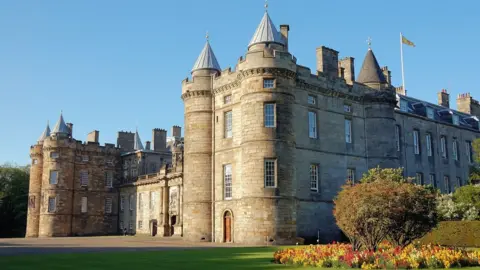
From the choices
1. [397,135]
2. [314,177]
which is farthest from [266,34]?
[397,135]

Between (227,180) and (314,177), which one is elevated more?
(314,177)

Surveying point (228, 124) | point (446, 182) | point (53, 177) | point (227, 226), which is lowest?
point (227, 226)

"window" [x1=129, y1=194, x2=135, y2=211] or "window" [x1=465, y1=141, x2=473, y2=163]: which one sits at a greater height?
"window" [x1=465, y1=141, x2=473, y2=163]

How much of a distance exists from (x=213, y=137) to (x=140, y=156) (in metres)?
24.9

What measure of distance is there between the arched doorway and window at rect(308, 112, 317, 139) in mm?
8159

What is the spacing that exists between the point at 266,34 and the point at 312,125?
7356 mm

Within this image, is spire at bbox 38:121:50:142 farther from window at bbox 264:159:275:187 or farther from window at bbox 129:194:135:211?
window at bbox 264:159:275:187

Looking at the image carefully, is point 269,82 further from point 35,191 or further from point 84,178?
point 35,191

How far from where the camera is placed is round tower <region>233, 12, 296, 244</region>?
32719 mm

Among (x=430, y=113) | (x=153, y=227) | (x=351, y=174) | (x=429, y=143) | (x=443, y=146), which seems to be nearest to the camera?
(x=351, y=174)

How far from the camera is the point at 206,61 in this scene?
40.9 metres

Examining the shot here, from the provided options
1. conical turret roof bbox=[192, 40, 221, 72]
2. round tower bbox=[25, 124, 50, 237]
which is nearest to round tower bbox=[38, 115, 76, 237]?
round tower bbox=[25, 124, 50, 237]

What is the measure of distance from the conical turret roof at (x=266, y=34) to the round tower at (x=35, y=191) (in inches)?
1433

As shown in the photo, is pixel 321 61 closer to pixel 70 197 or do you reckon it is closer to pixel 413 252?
pixel 413 252
